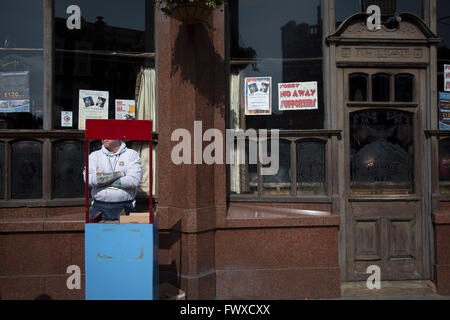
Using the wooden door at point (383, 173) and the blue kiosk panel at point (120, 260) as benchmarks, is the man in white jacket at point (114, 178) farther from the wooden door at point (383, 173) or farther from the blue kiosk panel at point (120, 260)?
the wooden door at point (383, 173)

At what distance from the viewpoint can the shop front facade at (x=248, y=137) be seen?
17.1 feet

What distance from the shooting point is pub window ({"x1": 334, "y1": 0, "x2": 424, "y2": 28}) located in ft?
19.1

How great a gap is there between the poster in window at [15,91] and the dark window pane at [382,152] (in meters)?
4.86

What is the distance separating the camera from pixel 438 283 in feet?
18.3

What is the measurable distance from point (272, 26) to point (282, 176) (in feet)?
7.73

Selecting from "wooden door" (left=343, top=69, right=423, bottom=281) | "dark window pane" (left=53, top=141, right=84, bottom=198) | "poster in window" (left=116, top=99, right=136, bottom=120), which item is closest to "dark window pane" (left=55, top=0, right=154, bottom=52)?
"poster in window" (left=116, top=99, right=136, bottom=120)

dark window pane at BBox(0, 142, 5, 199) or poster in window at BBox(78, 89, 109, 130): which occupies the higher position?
poster in window at BBox(78, 89, 109, 130)

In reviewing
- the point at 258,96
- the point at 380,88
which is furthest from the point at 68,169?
the point at 380,88

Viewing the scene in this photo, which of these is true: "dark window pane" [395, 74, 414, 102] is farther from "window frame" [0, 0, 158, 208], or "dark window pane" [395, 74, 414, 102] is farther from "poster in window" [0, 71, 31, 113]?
"poster in window" [0, 71, 31, 113]

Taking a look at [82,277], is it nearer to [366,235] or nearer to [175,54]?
[175,54]

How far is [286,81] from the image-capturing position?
5.84 metres

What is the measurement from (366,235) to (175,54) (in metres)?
3.89

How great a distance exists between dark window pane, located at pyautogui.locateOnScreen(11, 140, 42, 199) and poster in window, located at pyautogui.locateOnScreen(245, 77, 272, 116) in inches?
123

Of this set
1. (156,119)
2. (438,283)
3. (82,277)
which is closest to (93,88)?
(156,119)
